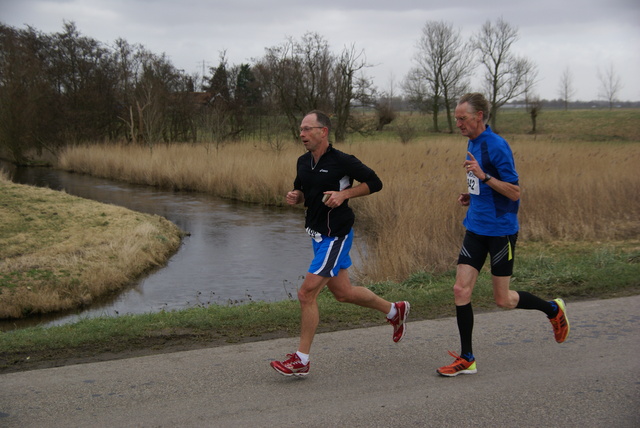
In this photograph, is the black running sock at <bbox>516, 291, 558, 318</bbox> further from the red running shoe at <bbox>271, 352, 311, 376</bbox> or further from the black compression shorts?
the red running shoe at <bbox>271, 352, 311, 376</bbox>

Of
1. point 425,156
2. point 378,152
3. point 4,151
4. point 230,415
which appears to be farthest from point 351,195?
point 4,151

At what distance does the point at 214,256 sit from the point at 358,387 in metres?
10.5

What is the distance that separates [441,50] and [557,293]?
51.7m

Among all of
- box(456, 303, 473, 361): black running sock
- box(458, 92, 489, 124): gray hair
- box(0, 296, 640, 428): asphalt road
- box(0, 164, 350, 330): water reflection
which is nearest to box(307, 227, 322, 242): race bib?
box(0, 296, 640, 428): asphalt road

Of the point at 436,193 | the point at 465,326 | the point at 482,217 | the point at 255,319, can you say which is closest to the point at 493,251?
the point at 482,217

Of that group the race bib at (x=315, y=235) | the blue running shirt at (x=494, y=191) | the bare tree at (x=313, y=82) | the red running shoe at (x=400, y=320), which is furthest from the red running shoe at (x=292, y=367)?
the bare tree at (x=313, y=82)

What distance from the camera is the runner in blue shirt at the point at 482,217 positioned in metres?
4.48

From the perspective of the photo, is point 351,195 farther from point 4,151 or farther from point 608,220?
point 4,151

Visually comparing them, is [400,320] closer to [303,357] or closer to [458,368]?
[458,368]

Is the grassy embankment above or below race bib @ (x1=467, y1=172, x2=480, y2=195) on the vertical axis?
below

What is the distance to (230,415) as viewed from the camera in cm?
384

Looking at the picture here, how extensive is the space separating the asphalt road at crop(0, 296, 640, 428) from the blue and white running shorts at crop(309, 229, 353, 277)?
75cm

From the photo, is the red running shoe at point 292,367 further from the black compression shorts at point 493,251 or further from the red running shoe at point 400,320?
the black compression shorts at point 493,251

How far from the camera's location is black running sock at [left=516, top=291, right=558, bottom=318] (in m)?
4.80
